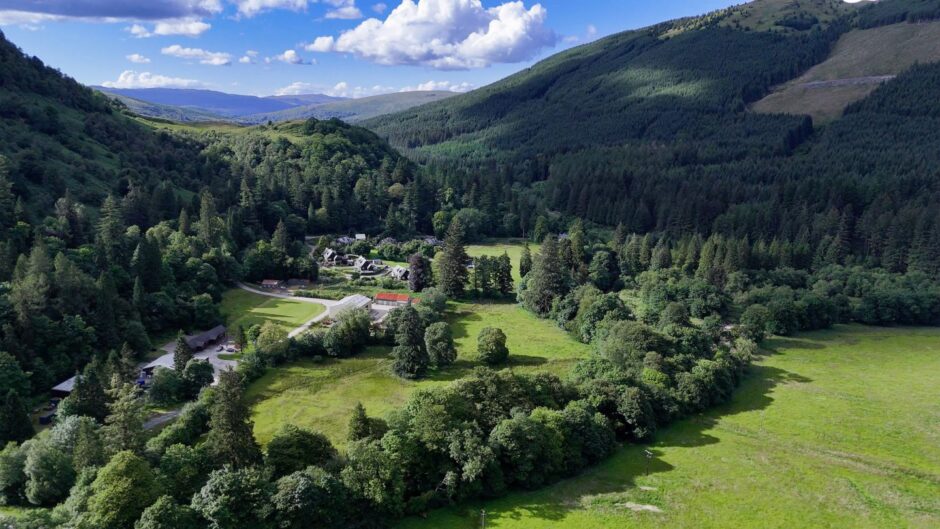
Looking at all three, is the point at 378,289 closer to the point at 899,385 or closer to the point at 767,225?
the point at 899,385

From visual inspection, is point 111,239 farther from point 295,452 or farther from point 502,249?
point 502,249

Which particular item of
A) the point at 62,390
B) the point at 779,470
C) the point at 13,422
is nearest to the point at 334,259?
the point at 62,390

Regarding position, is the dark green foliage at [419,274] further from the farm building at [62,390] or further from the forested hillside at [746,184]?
the forested hillside at [746,184]

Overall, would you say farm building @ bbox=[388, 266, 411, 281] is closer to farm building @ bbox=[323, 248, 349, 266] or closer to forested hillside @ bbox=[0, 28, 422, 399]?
farm building @ bbox=[323, 248, 349, 266]

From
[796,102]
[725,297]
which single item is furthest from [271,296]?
[796,102]

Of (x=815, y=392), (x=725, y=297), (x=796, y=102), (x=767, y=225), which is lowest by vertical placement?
(x=815, y=392)
